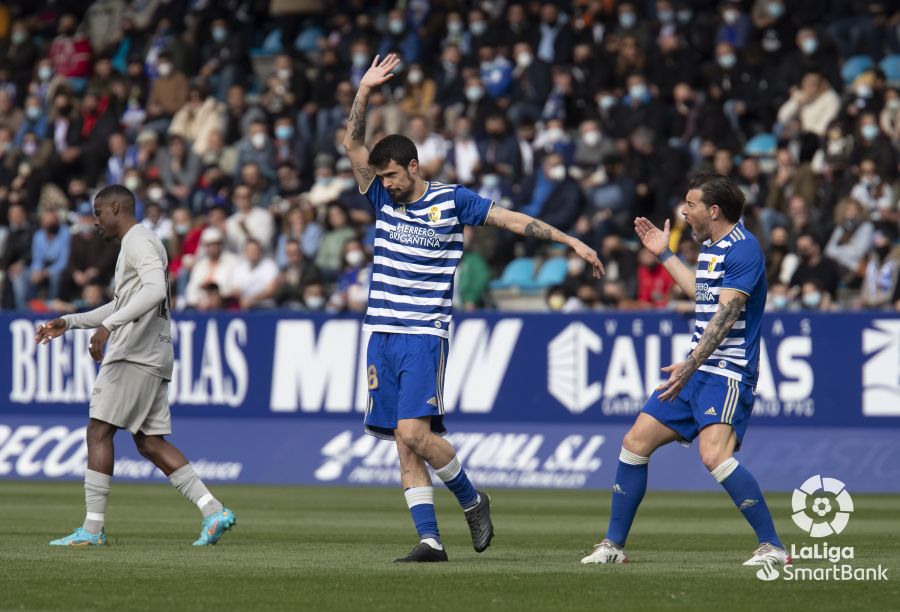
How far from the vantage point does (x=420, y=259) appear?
34.9ft

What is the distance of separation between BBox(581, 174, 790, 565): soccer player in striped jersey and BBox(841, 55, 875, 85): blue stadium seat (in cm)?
1621

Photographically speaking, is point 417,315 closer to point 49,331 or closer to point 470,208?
point 470,208

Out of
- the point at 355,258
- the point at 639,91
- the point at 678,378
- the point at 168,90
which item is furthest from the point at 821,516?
the point at 168,90

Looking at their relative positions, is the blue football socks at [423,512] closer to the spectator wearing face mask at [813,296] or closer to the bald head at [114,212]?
the bald head at [114,212]

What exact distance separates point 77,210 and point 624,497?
21821mm

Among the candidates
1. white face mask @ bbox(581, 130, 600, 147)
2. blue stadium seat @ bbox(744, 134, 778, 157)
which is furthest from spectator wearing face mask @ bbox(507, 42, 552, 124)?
blue stadium seat @ bbox(744, 134, 778, 157)

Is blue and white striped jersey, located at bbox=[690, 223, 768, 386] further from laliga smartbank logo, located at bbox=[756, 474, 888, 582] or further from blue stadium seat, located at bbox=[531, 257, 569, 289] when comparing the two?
blue stadium seat, located at bbox=[531, 257, 569, 289]

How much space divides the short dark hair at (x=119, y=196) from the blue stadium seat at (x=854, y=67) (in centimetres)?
1621

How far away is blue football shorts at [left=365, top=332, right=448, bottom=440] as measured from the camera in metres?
10.5

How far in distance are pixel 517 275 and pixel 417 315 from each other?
14516mm

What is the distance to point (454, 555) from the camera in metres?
11.2

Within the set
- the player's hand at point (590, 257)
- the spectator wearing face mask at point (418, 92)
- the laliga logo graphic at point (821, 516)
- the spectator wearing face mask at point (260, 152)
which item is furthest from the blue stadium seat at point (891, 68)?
the player's hand at point (590, 257)

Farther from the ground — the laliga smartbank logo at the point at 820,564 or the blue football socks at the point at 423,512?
the blue football socks at the point at 423,512

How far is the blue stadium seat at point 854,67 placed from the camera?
25664 millimetres
